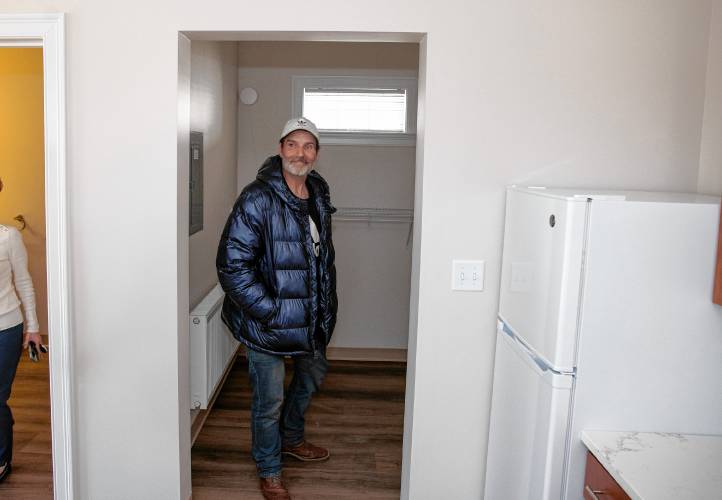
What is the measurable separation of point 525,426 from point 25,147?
164 inches

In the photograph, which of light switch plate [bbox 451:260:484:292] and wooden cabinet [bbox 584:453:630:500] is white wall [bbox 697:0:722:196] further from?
wooden cabinet [bbox 584:453:630:500]

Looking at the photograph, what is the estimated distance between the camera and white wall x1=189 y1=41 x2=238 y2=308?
345 centimetres

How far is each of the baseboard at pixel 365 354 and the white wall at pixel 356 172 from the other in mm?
33

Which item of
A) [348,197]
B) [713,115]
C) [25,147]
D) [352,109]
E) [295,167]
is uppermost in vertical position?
[352,109]

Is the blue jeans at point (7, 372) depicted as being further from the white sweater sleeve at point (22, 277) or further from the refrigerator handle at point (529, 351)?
the refrigerator handle at point (529, 351)

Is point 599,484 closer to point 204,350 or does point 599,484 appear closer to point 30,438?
point 204,350

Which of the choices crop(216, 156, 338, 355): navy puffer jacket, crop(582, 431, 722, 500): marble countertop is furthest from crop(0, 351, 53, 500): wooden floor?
crop(582, 431, 722, 500): marble countertop

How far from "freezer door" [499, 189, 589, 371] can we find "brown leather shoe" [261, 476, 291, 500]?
136 cm

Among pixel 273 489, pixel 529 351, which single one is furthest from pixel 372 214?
pixel 529 351

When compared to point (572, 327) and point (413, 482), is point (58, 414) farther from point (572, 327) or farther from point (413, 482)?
point (572, 327)

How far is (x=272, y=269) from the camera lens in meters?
2.73

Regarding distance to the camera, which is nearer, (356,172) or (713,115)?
(713,115)

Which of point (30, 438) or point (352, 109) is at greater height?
point (352, 109)

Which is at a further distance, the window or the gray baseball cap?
the window
